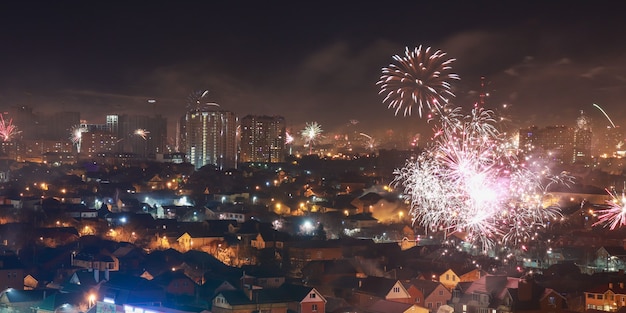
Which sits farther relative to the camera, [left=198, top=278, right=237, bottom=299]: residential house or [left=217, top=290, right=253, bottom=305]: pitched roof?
[left=198, top=278, right=237, bottom=299]: residential house

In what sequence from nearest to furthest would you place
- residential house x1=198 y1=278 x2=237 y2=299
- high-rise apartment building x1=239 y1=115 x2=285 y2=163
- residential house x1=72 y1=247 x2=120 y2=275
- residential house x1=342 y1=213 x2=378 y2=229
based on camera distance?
residential house x1=198 y1=278 x2=237 y2=299
residential house x1=72 y1=247 x2=120 y2=275
residential house x1=342 y1=213 x2=378 y2=229
high-rise apartment building x1=239 y1=115 x2=285 y2=163

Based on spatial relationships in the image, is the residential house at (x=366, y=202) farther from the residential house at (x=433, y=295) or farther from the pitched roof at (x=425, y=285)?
the residential house at (x=433, y=295)

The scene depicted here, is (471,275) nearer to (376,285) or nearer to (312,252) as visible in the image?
(376,285)

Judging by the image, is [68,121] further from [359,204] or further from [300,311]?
[300,311]

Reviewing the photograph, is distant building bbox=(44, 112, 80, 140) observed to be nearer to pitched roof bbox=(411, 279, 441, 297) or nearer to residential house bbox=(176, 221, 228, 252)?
residential house bbox=(176, 221, 228, 252)

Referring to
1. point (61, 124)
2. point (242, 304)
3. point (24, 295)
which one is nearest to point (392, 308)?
point (242, 304)

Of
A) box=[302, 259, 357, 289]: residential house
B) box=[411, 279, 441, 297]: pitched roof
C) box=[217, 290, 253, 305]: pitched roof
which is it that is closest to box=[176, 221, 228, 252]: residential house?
box=[302, 259, 357, 289]: residential house
